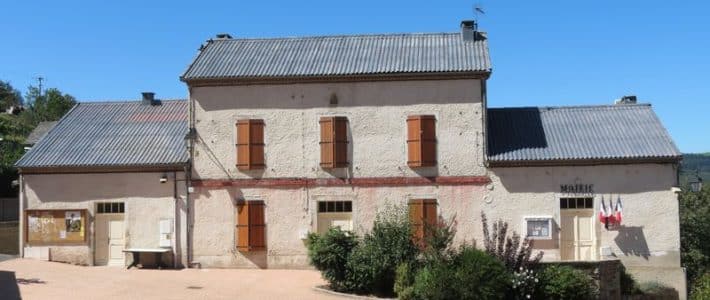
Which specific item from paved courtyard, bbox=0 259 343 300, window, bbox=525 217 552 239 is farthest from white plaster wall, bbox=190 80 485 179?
paved courtyard, bbox=0 259 343 300

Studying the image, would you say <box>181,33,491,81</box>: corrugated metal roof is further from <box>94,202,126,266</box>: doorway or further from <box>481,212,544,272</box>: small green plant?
<box>481,212,544,272</box>: small green plant

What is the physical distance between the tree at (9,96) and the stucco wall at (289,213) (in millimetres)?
69502

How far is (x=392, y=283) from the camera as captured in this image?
51.8 feet

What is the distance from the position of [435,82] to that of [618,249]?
269 inches

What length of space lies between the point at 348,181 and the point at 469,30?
6.03m

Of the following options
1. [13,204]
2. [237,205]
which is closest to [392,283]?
[237,205]

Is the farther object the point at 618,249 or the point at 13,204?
the point at 13,204

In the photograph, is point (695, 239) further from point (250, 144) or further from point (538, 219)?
point (250, 144)

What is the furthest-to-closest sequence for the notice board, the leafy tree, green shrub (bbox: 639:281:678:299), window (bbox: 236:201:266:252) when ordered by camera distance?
the leafy tree, the notice board, window (bbox: 236:201:266:252), green shrub (bbox: 639:281:678:299)

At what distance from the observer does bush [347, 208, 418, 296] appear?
1553 cm

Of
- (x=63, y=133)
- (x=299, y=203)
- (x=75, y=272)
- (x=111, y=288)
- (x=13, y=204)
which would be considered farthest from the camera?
(x=13, y=204)

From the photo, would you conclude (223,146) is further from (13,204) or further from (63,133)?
(13,204)

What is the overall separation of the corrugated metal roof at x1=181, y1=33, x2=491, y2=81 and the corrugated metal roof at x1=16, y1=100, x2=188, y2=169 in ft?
7.86

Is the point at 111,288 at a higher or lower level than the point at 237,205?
lower
